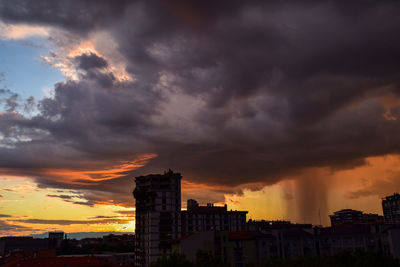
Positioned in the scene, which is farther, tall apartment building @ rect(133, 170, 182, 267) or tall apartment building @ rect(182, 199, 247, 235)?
tall apartment building @ rect(182, 199, 247, 235)

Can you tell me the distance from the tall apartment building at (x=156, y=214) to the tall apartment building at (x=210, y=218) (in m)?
9.14

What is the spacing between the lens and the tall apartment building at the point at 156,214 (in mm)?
138500

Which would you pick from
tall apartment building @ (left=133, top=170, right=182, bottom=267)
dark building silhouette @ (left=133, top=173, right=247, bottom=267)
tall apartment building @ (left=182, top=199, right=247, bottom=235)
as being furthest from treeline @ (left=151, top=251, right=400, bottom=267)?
tall apartment building @ (left=182, top=199, right=247, bottom=235)

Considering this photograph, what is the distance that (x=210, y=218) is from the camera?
169625 millimetres

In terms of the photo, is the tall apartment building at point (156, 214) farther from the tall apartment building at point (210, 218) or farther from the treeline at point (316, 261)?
the treeline at point (316, 261)

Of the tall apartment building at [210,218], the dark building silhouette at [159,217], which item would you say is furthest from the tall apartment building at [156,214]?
the tall apartment building at [210,218]

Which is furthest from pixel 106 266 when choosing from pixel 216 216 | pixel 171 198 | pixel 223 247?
pixel 216 216

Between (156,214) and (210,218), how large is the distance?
35.6 metres

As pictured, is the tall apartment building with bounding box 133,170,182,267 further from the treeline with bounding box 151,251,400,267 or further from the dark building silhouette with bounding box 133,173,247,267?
the treeline with bounding box 151,251,400,267

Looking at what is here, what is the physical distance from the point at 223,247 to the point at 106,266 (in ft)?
109

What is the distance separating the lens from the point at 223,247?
332 feet

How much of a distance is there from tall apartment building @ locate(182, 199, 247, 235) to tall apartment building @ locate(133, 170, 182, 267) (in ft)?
30.0

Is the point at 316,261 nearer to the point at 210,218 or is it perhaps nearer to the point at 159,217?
the point at 159,217

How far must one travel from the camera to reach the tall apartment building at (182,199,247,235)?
158m
